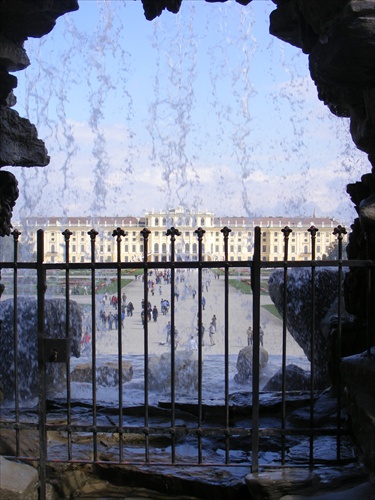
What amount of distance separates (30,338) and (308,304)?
3903 mm

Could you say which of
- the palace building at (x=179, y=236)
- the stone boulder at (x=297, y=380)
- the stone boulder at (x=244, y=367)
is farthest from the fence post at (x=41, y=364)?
the palace building at (x=179, y=236)

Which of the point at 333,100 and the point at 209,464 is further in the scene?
the point at 333,100

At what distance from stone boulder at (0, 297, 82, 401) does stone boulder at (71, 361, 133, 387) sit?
0.26 m

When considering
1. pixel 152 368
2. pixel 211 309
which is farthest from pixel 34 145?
pixel 211 309

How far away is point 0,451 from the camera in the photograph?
383 cm

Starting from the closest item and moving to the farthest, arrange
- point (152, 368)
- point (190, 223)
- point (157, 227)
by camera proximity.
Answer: point (152, 368) < point (190, 223) < point (157, 227)

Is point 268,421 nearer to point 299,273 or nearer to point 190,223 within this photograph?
point 299,273

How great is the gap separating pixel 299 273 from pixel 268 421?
2.98m

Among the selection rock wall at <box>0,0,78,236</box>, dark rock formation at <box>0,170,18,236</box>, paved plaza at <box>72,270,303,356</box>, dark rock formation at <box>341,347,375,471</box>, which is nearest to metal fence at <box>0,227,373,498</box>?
dark rock formation at <box>341,347,375,471</box>

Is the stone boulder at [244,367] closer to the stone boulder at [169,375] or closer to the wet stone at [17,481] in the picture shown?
the stone boulder at [169,375]

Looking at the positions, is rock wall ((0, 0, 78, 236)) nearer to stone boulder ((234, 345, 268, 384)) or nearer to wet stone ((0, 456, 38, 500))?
wet stone ((0, 456, 38, 500))

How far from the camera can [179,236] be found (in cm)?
1563

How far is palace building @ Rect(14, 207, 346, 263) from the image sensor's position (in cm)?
1981

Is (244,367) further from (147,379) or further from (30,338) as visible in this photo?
(147,379)
